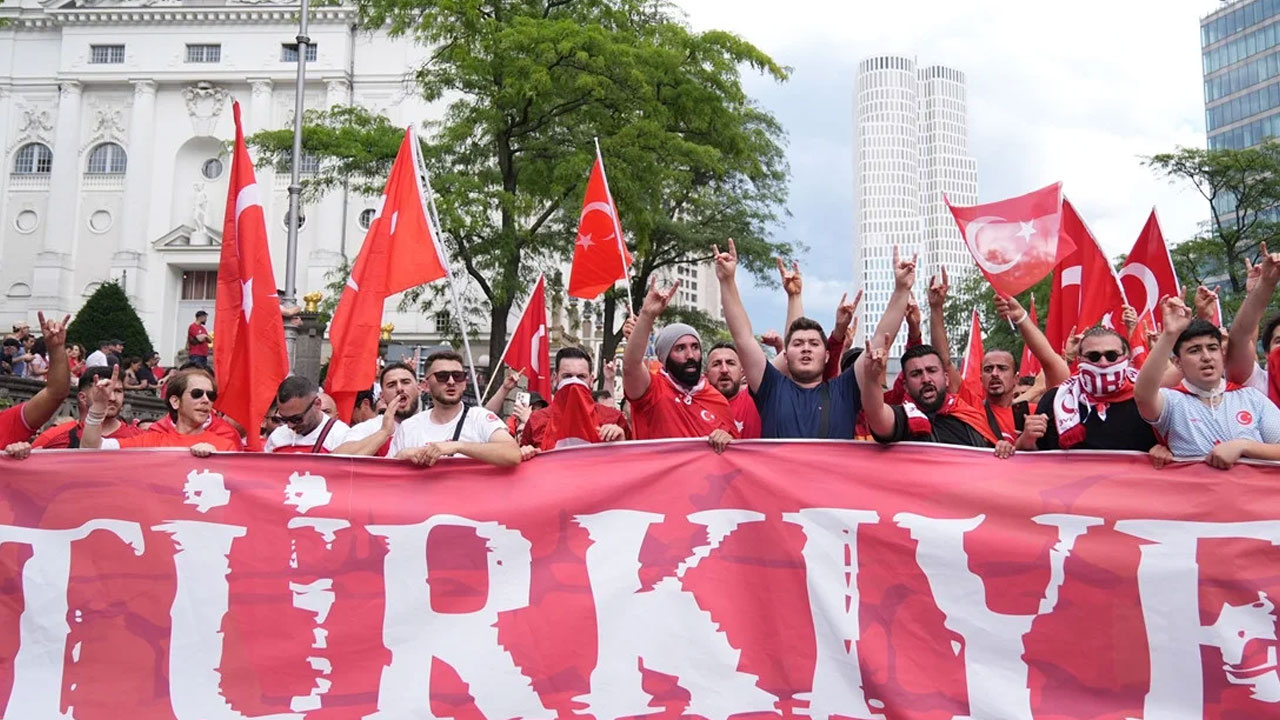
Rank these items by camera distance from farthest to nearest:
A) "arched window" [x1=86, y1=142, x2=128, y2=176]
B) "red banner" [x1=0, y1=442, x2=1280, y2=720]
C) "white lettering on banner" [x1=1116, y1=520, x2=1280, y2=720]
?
"arched window" [x1=86, y1=142, x2=128, y2=176], "red banner" [x1=0, y1=442, x2=1280, y2=720], "white lettering on banner" [x1=1116, y1=520, x2=1280, y2=720]

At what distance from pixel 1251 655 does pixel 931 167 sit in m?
199

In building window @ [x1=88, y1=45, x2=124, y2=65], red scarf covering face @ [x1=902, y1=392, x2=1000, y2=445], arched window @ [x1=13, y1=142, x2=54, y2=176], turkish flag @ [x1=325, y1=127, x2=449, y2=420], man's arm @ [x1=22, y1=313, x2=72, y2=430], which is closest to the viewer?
red scarf covering face @ [x1=902, y1=392, x2=1000, y2=445]

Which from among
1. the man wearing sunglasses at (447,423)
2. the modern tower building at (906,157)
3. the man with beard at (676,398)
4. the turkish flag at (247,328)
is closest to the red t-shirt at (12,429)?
the turkish flag at (247,328)

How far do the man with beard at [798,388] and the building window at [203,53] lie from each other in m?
50.5

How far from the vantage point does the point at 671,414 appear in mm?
5449

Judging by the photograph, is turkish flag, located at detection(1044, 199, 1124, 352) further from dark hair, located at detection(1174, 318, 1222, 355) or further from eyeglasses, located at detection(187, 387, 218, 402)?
eyeglasses, located at detection(187, 387, 218, 402)

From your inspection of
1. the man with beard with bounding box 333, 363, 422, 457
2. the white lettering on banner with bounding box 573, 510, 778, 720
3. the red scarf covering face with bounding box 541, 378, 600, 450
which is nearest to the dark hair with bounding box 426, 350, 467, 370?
the man with beard with bounding box 333, 363, 422, 457

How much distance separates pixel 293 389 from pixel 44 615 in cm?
155

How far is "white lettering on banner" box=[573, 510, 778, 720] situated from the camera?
4.32 metres

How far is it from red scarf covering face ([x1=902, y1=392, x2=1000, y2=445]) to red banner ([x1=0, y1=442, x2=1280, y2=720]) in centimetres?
13

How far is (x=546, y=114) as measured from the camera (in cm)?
1855

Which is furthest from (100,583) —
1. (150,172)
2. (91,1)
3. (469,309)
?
(91,1)

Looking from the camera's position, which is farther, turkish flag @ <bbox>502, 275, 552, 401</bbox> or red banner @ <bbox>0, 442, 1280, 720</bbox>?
turkish flag @ <bbox>502, 275, 552, 401</bbox>

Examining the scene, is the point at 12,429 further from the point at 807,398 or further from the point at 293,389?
the point at 807,398
